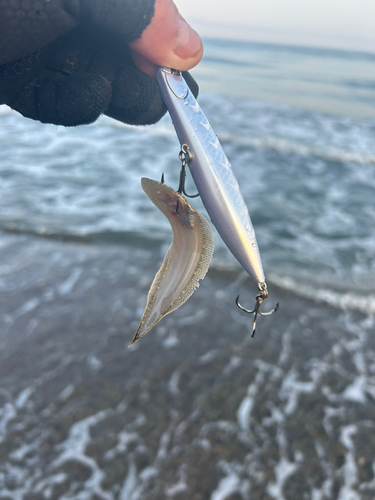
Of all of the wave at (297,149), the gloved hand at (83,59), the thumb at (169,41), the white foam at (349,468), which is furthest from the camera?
the wave at (297,149)

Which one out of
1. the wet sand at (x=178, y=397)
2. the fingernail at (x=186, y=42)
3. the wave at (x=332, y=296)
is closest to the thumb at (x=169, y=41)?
the fingernail at (x=186, y=42)

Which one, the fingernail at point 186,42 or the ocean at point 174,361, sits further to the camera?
the ocean at point 174,361

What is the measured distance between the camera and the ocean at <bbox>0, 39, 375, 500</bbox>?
3.58 meters

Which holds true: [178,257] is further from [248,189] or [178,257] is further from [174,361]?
[248,189]

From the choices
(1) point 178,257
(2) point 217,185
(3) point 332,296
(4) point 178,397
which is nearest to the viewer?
(2) point 217,185

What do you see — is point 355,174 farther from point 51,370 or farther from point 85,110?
point 85,110

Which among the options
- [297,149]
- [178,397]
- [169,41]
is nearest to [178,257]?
[169,41]

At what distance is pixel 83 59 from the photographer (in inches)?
65.5

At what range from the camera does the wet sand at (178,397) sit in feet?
11.6

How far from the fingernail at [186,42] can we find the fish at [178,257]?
21.6 inches

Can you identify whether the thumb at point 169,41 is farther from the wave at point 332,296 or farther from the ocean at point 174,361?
the wave at point 332,296

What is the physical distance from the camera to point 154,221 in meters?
7.94

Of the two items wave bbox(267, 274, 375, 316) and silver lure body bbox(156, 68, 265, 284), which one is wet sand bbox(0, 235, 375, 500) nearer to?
wave bbox(267, 274, 375, 316)

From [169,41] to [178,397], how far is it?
367 cm
